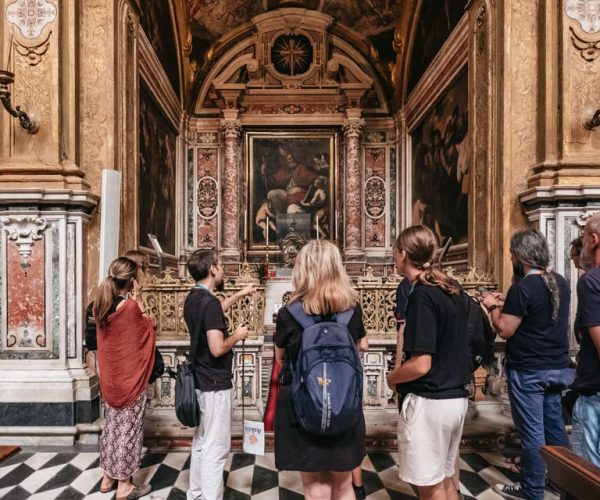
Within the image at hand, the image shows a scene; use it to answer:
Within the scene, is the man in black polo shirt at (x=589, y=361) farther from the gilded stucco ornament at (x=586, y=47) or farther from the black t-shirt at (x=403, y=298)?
the gilded stucco ornament at (x=586, y=47)

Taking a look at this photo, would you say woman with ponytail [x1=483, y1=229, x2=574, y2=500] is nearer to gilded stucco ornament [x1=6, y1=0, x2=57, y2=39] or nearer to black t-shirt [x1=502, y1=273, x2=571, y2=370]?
black t-shirt [x1=502, y1=273, x2=571, y2=370]

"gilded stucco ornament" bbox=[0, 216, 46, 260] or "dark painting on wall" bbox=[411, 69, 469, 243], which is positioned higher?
"dark painting on wall" bbox=[411, 69, 469, 243]

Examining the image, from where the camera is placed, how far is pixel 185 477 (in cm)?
343

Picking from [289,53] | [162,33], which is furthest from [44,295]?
[289,53]

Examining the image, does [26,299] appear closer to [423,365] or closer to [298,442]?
[298,442]

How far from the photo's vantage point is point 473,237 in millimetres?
5660

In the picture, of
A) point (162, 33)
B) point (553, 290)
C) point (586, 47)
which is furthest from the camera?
point (162, 33)

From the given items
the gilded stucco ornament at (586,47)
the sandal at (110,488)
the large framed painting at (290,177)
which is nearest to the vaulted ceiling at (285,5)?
the large framed painting at (290,177)

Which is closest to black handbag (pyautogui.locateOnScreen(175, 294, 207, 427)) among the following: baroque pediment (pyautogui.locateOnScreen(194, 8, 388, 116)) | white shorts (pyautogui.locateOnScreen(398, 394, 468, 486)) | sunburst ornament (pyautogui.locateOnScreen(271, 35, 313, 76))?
white shorts (pyautogui.locateOnScreen(398, 394, 468, 486))

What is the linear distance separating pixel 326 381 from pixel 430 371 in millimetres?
574

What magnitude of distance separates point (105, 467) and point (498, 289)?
4.25 m

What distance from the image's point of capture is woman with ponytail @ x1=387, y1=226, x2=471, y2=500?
2012 mm

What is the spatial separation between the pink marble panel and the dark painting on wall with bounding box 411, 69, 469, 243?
18.6 feet

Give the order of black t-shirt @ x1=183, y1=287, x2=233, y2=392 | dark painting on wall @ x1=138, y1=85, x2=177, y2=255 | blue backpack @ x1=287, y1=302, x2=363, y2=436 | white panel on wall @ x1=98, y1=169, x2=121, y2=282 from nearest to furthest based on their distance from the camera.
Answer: blue backpack @ x1=287, y1=302, x2=363, y2=436 → black t-shirt @ x1=183, y1=287, x2=233, y2=392 → white panel on wall @ x1=98, y1=169, x2=121, y2=282 → dark painting on wall @ x1=138, y1=85, x2=177, y2=255
